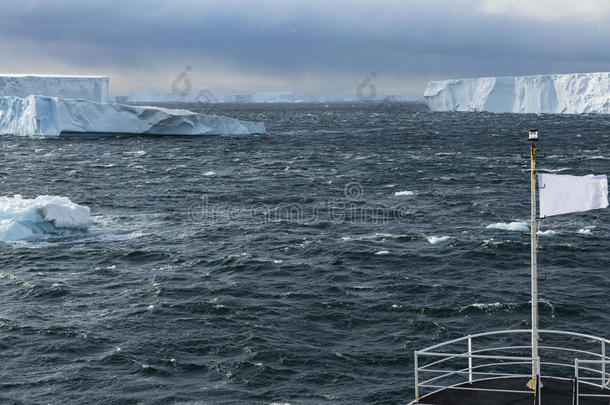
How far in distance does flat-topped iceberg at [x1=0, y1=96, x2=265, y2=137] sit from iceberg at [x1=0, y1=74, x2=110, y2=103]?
10.3 m

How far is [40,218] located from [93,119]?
57333mm

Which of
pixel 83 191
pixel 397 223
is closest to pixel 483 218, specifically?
pixel 397 223

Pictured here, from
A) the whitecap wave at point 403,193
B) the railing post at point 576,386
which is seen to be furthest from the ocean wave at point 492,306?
the whitecap wave at point 403,193

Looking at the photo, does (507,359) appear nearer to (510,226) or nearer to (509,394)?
(509,394)

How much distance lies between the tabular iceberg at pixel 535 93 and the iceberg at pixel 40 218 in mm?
117038

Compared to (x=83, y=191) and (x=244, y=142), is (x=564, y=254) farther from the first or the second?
(x=244, y=142)

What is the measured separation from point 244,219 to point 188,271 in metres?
11.7

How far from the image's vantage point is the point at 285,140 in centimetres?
9706

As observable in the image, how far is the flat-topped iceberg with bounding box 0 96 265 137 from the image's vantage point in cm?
8494

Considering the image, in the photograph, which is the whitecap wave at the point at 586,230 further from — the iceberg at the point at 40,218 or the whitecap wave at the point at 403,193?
the iceberg at the point at 40,218

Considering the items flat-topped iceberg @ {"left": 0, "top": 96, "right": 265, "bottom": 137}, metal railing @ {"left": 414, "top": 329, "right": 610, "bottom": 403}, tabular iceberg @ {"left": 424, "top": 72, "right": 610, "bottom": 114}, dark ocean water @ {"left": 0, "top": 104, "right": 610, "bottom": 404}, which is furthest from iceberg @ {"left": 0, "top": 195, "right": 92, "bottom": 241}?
tabular iceberg @ {"left": 424, "top": 72, "right": 610, "bottom": 114}

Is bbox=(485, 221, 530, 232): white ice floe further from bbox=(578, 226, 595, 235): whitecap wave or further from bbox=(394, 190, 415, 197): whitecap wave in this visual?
bbox=(394, 190, 415, 197): whitecap wave

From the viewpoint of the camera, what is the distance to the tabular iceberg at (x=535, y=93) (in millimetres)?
130375

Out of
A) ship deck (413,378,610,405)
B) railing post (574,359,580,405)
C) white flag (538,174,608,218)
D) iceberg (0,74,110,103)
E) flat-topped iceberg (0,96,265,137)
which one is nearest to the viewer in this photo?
railing post (574,359,580,405)
